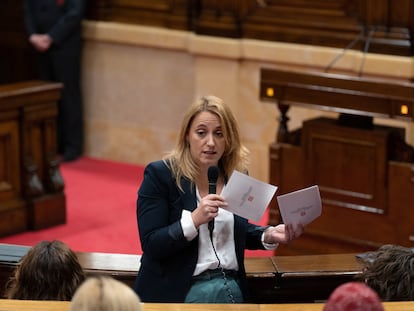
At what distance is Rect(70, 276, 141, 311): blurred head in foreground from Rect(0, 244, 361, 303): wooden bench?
76.5 inches

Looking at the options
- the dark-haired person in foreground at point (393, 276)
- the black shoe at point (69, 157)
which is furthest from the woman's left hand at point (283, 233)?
the black shoe at point (69, 157)

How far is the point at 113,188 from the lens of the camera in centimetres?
939

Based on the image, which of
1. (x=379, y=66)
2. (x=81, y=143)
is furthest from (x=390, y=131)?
(x=81, y=143)

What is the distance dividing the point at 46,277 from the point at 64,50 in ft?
21.5

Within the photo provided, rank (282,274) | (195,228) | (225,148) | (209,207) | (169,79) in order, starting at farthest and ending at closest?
(169,79), (282,274), (225,148), (195,228), (209,207)

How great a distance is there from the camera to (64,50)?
10.1 meters

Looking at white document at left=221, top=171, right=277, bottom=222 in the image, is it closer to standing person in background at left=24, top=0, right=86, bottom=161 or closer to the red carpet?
the red carpet

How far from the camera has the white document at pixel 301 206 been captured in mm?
4234

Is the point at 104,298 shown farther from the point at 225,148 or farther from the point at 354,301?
Answer: the point at 225,148

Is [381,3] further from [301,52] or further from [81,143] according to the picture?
[81,143]

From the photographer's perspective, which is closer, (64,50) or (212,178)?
(212,178)

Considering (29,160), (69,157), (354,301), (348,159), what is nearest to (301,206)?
(354,301)

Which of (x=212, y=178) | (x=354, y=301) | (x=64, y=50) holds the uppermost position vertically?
(x=354, y=301)

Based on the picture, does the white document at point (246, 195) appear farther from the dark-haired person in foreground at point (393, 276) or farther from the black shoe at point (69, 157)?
the black shoe at point (69, 157)
